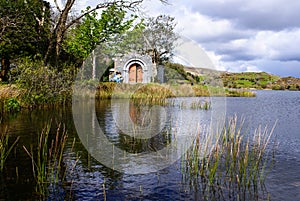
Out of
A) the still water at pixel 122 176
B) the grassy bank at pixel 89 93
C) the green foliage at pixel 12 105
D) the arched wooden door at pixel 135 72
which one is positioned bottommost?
the still water at pixel 122 176

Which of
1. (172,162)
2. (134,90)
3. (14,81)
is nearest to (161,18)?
(134,90)

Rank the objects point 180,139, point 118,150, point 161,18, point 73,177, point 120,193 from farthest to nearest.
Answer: point 161,18, point 180,139, point 118,150, point 73,177, point 120,193

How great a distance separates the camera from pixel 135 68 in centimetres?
4272

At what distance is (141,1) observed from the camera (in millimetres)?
24516

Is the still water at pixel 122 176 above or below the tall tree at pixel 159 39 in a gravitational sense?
below

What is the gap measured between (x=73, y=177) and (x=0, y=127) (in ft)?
22.0

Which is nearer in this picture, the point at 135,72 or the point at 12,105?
the point at 12,105

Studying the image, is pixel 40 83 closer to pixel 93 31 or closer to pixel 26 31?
Answer: pixel 26 31

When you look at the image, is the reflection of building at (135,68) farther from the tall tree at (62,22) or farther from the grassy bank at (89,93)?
the tall tree at (62,22)

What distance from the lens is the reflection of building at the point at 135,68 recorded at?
4212 centimetres

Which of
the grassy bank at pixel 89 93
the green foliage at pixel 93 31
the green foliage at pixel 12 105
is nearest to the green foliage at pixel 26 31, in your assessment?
the green foliage at pixel 93 31

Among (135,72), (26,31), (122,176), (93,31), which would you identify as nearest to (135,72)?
(135,72)

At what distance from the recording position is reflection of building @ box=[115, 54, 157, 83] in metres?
42.1

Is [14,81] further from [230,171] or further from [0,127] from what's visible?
[230,171]
